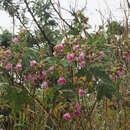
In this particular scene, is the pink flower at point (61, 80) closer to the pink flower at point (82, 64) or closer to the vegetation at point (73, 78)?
the vegetation at point (73, 78)

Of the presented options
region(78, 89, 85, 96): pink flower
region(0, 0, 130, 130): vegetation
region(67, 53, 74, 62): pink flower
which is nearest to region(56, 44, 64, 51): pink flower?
region(0, 0, 130, 130): vegetation

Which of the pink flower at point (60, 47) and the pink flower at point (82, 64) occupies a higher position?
the pink flower at point (60, 47)

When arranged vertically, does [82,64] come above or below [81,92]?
above

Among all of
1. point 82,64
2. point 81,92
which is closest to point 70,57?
point 82,64

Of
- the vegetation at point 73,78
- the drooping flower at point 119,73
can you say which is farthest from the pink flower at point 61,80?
the drooping flower at point 119,73

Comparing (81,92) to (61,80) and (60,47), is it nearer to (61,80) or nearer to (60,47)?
(61,80)

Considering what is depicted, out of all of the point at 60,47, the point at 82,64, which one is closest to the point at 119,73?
the point at 82,64

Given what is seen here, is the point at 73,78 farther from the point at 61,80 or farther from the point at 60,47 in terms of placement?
the point at 60,47

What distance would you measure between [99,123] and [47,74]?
439 mm

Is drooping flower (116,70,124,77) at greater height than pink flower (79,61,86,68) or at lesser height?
lesser

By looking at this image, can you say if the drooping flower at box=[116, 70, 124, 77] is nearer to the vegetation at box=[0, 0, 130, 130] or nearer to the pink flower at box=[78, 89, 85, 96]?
the vegetation at box=[0, 0, 130, 130]

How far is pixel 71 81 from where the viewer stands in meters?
1.26

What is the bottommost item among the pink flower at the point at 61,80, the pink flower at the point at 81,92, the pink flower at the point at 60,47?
the pink flower at the point at 81,92

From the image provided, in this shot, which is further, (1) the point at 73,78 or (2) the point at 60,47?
(2) the point at 60,47
